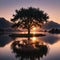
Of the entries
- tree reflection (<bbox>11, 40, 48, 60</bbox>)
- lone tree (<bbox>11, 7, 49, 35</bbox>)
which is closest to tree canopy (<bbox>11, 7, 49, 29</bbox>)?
lone tree (<bbox>11, 7, 49, 35</bbox>)

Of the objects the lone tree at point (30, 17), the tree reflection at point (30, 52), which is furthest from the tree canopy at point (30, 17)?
the tree reflection at point (30, 52)

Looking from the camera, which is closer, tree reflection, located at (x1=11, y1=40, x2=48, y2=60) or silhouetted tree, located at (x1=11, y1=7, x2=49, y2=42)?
tree reflection, located at (x1=11, y1=40, x2=48, y2=60)

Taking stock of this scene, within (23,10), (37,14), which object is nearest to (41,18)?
(37,14)

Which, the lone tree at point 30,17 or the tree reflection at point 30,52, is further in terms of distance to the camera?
the lone tree at point 30,17

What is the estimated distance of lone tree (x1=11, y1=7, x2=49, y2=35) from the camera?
249ft

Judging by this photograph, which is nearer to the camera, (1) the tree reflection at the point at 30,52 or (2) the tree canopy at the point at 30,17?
(1) the tree reflection at the point at 30,52

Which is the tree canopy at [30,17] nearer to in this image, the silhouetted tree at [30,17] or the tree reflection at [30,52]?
the silhouetted tree at [30,17]

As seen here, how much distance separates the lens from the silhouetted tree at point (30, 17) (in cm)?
7588

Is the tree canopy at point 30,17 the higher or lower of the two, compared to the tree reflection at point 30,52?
higher

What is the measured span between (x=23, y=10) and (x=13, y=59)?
59.1 metres

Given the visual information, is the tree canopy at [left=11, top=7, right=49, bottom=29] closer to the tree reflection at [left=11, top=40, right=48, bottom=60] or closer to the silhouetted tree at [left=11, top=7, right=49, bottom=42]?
the silhouetted tree at [left=11, top=7, right=49, bottom=42]

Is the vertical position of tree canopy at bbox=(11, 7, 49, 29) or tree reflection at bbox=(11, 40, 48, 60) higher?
tree canopy at bbox=(11, 7, 49, 29)

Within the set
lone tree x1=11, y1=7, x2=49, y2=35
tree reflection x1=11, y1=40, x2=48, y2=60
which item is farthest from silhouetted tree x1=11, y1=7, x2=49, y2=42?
tree reflection x1=11, y1=40, x2=48, y2=60

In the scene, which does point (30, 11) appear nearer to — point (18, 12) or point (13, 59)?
point (18, 12)
